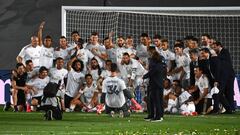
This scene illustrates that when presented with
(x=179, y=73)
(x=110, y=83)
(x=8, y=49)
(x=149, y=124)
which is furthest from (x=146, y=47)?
(x=8, y=49)

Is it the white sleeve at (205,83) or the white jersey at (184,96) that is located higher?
the white sleeve at (205,83)

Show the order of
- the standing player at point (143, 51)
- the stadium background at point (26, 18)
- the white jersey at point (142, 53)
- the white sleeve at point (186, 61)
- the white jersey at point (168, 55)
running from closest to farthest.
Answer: the white sleeve at point (186, 61) < the white jersey at point (168, 55) < the standing player at point (143, 51) < the white jersey at point (142, 53) < the stadium background at point (26, 18)

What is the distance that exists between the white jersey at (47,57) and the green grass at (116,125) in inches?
121

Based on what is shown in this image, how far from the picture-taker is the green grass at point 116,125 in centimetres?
1552

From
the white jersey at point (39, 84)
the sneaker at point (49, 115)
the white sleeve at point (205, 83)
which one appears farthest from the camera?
the white jersey at point (39, 84)

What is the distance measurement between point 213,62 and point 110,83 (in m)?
3.32

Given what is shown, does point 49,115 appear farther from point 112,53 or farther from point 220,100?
→ point 220,100

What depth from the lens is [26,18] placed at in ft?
101

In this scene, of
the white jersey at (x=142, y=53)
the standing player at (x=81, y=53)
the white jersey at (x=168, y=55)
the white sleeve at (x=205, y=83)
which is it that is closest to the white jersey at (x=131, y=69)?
the white jersey at (x=142, y=53)

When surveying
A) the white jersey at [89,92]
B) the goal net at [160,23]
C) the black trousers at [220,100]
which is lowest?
the black trousers at [220,100]

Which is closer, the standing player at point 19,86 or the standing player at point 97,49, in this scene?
the standing player at point 19,86

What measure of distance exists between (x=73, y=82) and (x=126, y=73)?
5.17ft

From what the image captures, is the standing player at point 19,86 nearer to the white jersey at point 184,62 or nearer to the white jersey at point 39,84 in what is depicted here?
the white jersey at point 39,84

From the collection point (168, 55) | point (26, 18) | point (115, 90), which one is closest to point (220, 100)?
point (168, 55)
